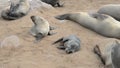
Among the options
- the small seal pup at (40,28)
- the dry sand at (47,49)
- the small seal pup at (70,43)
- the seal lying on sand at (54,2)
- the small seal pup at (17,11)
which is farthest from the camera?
the seal lying on sand at (54,2)

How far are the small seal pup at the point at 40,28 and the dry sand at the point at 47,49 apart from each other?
102 millimetres

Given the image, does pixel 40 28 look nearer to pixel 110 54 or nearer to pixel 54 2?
pixel 110 54

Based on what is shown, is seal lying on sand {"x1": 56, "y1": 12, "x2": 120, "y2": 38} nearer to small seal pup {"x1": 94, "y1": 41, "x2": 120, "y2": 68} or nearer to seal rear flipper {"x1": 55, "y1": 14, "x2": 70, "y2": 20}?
seal rear flipper {"x1": 55, "y1": 14, "x2": 70, "y2": 20}

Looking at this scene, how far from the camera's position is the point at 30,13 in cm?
746

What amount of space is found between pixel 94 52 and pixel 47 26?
1.47 m

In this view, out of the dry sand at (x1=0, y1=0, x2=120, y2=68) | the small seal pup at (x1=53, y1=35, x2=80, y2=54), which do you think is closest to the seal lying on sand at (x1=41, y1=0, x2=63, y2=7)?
the dry sand at (x1=0, y1=0, x2=120, y2=68)

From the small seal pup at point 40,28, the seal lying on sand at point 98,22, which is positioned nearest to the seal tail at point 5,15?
the small seal pup at point 40,28

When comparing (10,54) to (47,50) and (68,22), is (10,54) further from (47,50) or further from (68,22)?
(68,22)

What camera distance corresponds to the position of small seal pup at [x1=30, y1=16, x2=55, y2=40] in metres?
6.21

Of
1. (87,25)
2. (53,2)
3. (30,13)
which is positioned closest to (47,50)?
(87,25)

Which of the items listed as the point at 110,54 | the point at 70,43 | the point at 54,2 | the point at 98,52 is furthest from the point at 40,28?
the point at 54,2

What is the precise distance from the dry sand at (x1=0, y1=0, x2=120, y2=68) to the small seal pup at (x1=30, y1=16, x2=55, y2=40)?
10 centimetres

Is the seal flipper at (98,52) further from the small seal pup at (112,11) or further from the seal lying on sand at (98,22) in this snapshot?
the small seal pup at (112,11)

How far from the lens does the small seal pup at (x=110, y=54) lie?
3.60 meters
